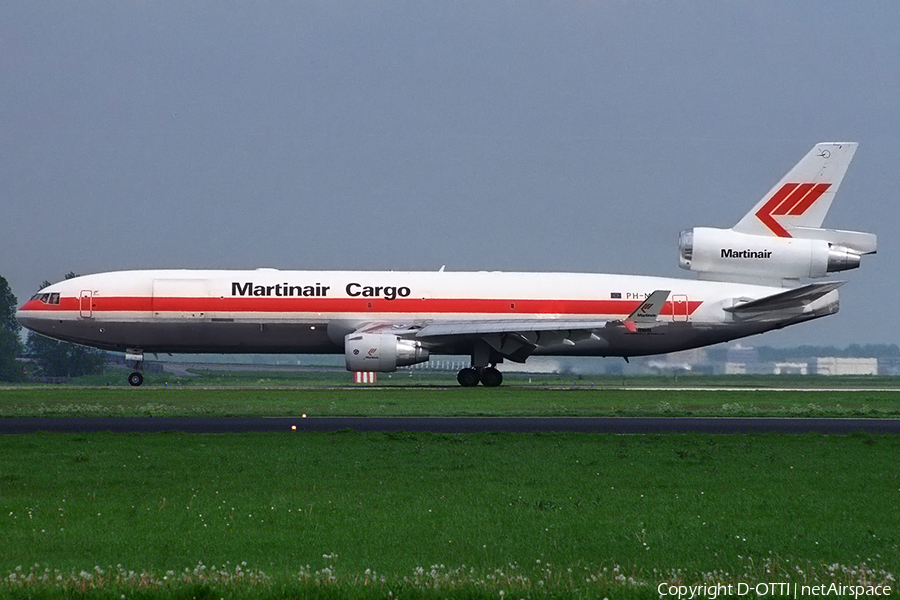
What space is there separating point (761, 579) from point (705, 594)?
1021 mm

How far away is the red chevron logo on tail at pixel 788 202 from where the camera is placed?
50.1 meters

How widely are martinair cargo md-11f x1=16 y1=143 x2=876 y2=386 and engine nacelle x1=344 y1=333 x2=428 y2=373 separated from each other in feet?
0.19

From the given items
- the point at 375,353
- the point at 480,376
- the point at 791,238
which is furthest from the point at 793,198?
the point at 375,353

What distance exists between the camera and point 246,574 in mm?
10000

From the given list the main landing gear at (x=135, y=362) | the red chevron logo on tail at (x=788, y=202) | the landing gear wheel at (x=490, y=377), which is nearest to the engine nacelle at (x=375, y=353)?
the landing gear wheel at (x=490, y=377)

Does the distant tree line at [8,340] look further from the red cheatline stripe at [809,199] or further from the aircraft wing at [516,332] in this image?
the red cheatline stripe at [809,199]

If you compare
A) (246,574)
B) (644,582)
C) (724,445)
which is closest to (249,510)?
(246,574)

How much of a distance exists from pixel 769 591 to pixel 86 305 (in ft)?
140

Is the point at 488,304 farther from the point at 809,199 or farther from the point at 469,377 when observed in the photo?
the point at 809,199

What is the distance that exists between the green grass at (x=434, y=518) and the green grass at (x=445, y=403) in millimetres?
10822

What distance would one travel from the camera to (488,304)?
4841 centimetres

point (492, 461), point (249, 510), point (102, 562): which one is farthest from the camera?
point (492, 461)

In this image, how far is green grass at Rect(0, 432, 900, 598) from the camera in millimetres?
10047

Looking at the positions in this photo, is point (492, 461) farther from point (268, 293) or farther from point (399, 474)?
point (268, 293)
